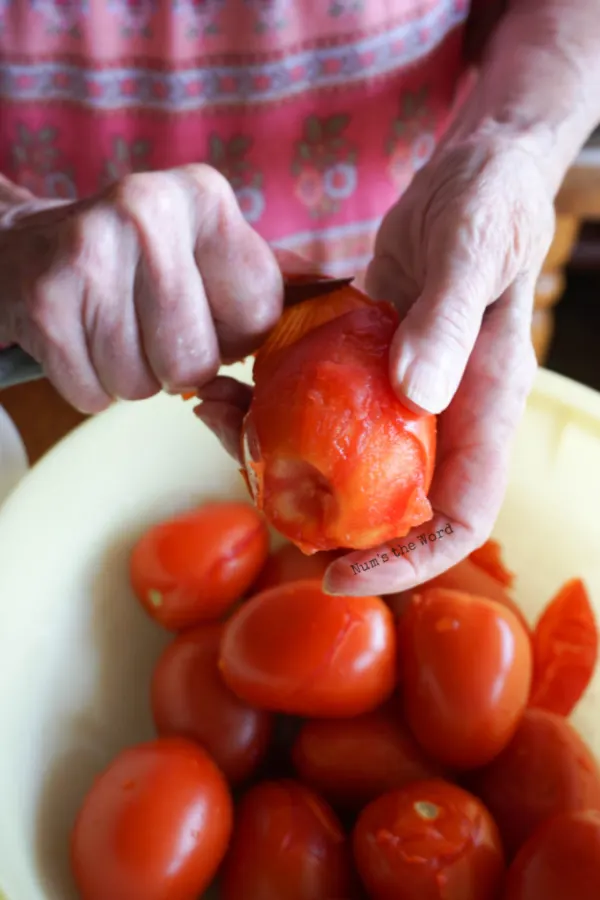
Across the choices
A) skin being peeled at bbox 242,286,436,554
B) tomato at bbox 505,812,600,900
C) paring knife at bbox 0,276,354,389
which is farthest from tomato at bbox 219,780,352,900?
paring knife at bbox 0,276,354,389

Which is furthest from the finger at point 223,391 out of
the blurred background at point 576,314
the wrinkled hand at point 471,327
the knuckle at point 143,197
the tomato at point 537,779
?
the blurred background at point 576,314

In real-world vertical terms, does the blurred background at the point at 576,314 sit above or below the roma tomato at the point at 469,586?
below

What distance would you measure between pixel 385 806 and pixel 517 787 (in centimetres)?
11

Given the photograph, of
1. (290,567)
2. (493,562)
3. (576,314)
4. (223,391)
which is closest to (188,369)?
(223,391)

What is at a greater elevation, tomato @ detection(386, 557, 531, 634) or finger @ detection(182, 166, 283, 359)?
finger @ detection(182, 166, 283, 359)

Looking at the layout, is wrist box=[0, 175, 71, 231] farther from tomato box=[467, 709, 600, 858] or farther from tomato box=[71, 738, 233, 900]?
tomato box=[467, 709, 600, 858]

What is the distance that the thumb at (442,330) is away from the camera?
0.43m

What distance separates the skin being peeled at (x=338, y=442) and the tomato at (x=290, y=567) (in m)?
0.23

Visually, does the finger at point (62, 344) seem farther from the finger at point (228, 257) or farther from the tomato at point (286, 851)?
the tomato at point (286, 851)

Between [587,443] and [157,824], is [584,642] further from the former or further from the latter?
[157,824]

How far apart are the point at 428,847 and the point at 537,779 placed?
0.12 m

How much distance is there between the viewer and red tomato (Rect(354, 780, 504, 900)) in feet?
1.76

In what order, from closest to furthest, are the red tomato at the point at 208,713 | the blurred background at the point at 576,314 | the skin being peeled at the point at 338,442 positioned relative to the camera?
the skin being peeled at the point at 338,442, the red tomato at the point at 208,713, the blurred background at the point at 576,314

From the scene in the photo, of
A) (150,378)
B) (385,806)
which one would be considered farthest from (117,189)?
(385,806)
